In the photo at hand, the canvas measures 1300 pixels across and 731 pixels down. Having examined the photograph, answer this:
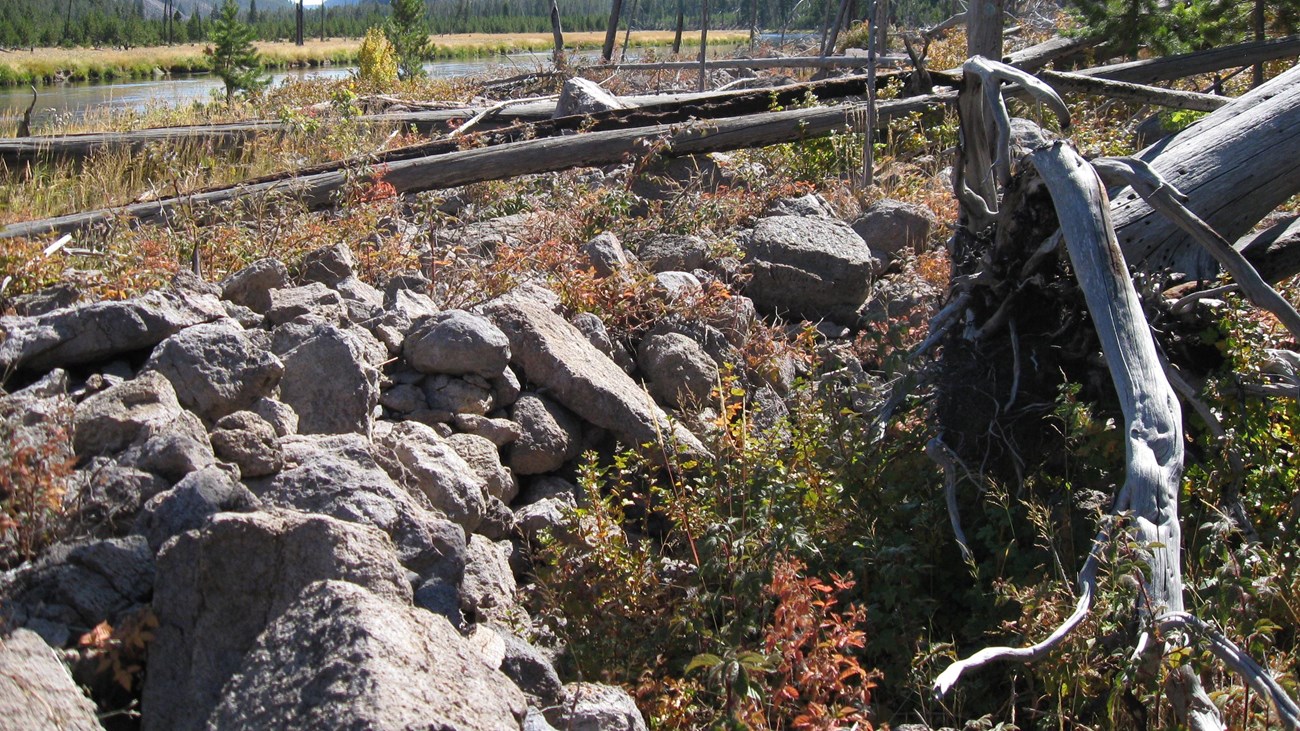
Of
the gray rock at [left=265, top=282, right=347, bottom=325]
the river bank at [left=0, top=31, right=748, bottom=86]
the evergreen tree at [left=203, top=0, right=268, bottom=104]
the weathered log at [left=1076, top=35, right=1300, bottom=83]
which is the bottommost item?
the gray rock at [left=265, top=282, right=347, bottom=325]

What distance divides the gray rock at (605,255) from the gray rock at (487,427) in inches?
63.0

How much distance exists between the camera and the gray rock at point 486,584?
349 cm

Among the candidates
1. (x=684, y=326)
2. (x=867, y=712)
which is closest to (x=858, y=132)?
(x=684, y=326)

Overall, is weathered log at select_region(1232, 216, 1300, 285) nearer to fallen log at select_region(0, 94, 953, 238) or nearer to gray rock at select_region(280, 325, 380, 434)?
gray rock at select_region(280, 325, 380, 434)

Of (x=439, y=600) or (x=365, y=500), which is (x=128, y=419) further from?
(x=439, y=600)

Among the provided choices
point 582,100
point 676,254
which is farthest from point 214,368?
point 582,100

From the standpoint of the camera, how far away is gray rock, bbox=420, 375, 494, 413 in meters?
4.57

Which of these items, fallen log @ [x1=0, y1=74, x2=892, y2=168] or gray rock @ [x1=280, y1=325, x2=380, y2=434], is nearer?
gray rock @ [x1=280, y1=325, x2=380, y2=434]

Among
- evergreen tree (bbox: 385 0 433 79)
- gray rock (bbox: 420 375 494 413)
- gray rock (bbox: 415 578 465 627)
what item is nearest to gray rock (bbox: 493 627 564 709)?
gray rock (bbox: 415 578 465 627)

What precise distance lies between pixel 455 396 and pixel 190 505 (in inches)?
66.8

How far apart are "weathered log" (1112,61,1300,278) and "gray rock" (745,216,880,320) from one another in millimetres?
1960

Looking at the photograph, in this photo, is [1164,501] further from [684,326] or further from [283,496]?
[684,326]

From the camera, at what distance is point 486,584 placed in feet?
12.0

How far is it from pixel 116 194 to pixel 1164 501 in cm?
774
